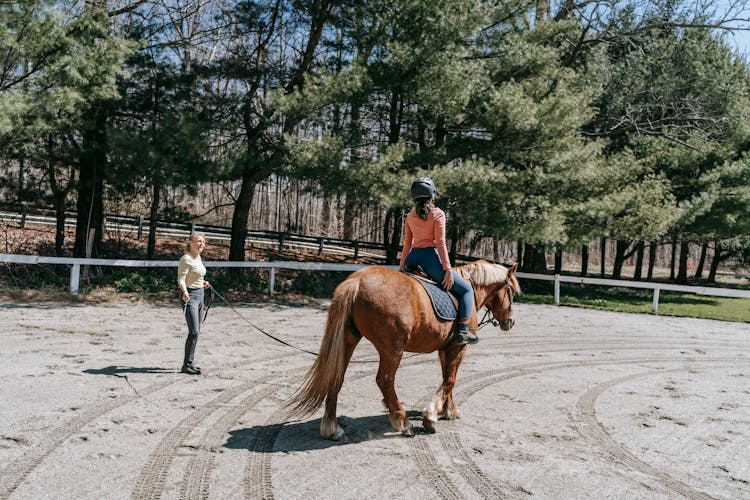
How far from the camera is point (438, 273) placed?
604 centimetres

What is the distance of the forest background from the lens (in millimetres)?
14453

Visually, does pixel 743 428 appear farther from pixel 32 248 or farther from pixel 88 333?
pixel 32 248

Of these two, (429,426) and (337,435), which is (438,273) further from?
(337,435)

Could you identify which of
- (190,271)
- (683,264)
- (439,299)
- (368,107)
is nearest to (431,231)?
(439,299)

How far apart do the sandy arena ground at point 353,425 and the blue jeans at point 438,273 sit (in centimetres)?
122

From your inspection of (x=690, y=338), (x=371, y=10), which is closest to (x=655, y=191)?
(x=690, y=338)

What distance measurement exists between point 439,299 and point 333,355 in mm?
1283

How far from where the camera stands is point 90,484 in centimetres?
414

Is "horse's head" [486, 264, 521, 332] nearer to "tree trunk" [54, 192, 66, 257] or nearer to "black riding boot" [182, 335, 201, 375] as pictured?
"black riding boot" [182, 335, 201, 375]

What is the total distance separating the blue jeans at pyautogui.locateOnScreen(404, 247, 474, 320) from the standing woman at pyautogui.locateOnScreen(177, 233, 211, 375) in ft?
9.69

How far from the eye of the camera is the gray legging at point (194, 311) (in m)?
7.48

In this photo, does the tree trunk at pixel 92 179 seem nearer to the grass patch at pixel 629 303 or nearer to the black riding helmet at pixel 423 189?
the black riding helmet at pixel 423 189

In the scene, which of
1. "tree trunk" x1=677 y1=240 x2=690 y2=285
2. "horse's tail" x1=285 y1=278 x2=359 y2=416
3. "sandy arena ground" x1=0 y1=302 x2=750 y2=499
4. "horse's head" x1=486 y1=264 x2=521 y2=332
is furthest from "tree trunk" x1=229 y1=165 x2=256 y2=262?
"tree trunk" x1=677 y1=240 x2=690 y2=285

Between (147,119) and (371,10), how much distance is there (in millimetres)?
7187
